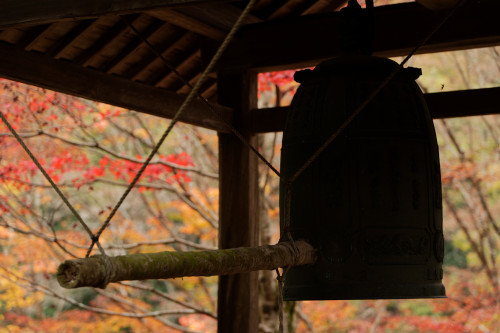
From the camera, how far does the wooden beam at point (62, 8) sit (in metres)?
2.10

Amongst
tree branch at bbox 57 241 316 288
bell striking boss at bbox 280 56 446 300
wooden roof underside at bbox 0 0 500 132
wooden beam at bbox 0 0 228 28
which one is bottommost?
tree branch at bbox 57 241 316 288

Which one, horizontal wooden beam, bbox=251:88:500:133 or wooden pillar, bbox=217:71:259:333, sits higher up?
horizontal wooden beam, bbox=251:88:500:133

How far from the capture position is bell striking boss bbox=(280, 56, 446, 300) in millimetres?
2438

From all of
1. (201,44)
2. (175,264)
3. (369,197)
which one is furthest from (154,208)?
(175,264)

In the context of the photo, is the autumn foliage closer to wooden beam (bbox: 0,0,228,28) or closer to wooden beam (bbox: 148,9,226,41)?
wooden beam (bbox: 148,9,226,41)

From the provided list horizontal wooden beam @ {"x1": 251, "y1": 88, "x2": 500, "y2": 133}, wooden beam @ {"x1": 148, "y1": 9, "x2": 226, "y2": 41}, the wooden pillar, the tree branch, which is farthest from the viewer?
the wooden pillar

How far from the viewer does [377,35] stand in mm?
3904

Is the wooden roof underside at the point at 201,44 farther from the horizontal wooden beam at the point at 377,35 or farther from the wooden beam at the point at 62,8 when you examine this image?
the wooden beam at the point at 62,8

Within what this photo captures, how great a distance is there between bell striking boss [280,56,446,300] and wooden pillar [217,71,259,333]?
5.18ft

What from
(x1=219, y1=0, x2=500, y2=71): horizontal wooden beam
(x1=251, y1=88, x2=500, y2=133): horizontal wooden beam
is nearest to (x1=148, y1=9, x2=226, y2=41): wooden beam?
(x1=219, y1=0, x2=500, y2=71): horizontal wooden beam

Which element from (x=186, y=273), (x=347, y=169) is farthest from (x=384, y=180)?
(x=186, y=273)

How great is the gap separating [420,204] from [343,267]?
386 mm

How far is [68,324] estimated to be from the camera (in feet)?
33.1

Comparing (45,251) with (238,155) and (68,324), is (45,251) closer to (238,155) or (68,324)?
(68,324)
